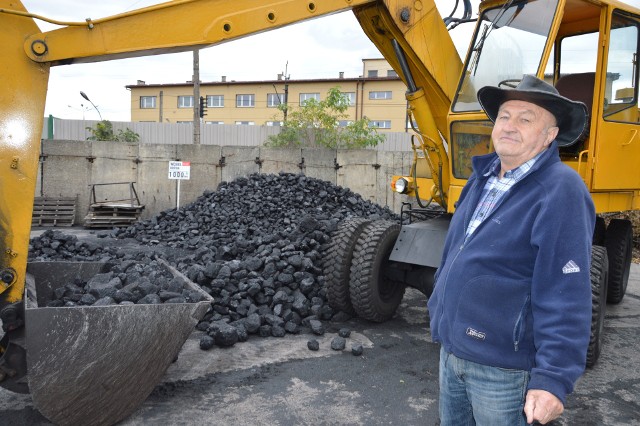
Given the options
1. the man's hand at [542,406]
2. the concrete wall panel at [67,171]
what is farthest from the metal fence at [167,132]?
the man's hand at [542,406]

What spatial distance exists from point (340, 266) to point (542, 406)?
3532 millimetres

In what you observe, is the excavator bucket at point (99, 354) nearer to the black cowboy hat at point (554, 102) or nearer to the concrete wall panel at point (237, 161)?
the black cowboy hat at point (554, 102)

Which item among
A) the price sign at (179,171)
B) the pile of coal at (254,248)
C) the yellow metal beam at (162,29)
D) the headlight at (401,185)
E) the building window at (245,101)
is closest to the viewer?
the yellow metal beam at (162,29)

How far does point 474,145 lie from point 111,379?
3394mm

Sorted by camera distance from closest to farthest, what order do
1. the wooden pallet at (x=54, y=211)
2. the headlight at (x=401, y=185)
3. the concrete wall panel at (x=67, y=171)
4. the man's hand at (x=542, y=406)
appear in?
the man's hand at (x=542, y=406) < the headlight at (x=401, y=185) < the wooden pallet at (x=54, y=211) < the concrete wall panel at (x=67, y=171)

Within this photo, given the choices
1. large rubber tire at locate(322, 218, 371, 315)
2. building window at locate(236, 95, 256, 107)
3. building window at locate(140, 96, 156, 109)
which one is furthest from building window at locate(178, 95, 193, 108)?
large rubber tire at locate(322, 218, 371, 315)

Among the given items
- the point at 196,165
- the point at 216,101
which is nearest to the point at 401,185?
the point at 196,165

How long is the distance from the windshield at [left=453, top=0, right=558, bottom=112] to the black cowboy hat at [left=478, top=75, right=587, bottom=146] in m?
2.51

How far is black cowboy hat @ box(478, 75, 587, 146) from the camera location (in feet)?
6.23

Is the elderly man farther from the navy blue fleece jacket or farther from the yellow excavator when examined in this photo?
the yellow excavator

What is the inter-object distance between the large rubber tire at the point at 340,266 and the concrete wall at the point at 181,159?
802cm

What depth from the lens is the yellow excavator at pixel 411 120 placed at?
3.02 m

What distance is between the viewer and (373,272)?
503 cm

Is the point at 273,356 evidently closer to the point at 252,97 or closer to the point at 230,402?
the point at 230,402
